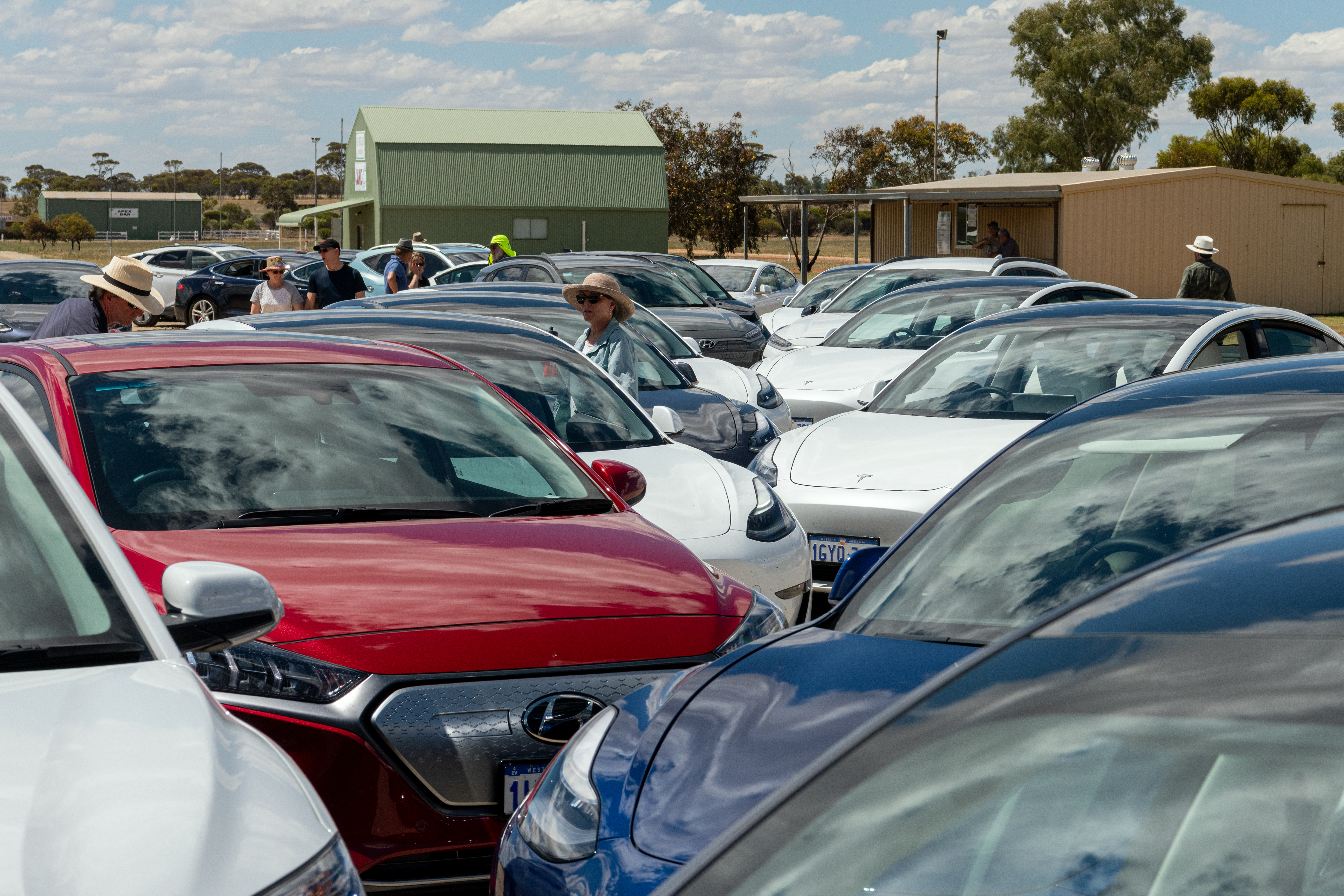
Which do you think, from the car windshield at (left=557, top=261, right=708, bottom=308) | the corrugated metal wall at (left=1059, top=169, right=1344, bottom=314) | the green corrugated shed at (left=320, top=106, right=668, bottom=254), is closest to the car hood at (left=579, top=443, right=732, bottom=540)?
the car windshield at (left=557, top=261, right=708, bottom=308)

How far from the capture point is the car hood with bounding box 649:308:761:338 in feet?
47.8

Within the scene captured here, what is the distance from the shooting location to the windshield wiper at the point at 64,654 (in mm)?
2584

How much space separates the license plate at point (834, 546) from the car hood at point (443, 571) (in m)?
2.46

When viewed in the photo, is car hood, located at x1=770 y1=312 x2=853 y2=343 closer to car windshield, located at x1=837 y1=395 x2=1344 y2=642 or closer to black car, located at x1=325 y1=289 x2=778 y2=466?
black car, located at x1=325 y1=289 x2=778 y2=466

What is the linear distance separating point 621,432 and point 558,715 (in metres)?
3.36

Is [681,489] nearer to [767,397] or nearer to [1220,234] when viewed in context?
[767,397]

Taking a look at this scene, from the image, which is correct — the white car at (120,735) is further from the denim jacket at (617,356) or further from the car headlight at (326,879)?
the denim jacket at (617,356)

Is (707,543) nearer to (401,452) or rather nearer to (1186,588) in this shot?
(401,452)

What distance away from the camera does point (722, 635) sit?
13.0ft

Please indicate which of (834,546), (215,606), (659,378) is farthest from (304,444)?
(659,378)

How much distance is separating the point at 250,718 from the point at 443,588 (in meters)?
0.60

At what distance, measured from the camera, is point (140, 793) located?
6.99 ft

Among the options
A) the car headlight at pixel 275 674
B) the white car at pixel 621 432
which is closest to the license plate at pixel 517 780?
the car headlight at pixel 275 674

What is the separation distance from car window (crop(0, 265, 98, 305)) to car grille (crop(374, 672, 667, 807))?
Result: 15.2 m
